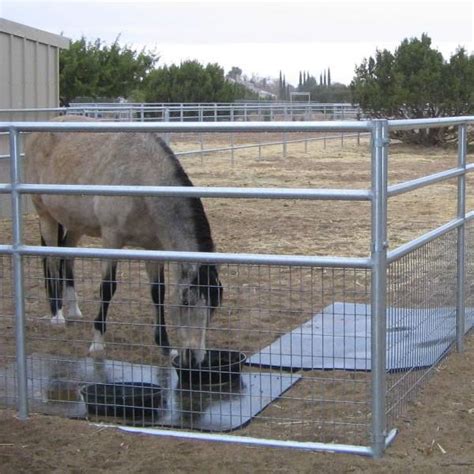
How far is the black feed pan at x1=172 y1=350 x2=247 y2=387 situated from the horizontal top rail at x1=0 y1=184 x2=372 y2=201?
37.7 inches

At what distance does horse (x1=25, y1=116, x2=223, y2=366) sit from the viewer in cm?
444

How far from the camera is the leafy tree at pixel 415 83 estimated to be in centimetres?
2478

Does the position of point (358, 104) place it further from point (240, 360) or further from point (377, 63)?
point (240, 360)

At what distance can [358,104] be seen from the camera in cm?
2686

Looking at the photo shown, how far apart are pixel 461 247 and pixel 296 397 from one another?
1.44 m

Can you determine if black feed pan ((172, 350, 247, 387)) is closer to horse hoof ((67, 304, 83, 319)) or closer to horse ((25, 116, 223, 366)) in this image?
horse ((25, 116, 223, 366))

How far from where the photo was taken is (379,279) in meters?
3.59

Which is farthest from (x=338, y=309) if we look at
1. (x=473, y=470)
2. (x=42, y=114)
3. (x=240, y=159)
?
(x=240, y=159)

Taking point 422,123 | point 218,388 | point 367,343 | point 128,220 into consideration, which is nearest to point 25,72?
point 128,220

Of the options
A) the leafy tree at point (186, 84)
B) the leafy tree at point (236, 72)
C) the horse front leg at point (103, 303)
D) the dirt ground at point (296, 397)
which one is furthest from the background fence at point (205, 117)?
the leafy tree at point (236, 72)

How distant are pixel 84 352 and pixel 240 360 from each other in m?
1.25

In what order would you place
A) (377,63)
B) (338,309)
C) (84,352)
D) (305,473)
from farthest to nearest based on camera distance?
(377,63), (338,309), (84,352), (305,473)

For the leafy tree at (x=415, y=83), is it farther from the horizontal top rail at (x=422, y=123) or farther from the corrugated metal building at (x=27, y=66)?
the horizontal top rail at (x=422, y=123)

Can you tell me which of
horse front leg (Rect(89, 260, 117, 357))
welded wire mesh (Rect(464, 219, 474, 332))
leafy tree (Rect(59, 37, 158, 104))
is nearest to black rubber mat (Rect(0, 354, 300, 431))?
horse front leg (Rect(89, 260, 117, 357))
